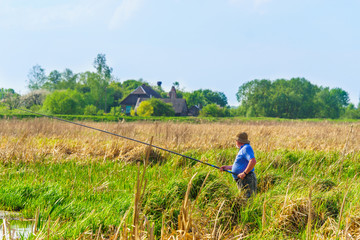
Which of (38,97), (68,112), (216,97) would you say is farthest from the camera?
(216,97)

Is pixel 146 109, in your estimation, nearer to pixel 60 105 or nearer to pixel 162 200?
A: pixel 60 105

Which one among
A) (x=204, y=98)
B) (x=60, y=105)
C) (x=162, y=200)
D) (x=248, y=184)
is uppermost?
(x=204, y=98)

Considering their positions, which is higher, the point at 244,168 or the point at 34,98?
the point at 34,98

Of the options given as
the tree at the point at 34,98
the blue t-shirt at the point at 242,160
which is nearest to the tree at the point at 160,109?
the tree at the point at 34,98

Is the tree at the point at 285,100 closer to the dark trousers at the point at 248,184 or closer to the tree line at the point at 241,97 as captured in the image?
the tree line at the point at 241,97

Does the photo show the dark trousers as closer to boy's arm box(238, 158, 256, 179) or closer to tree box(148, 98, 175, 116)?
boy's arm box(238, 158, 256, 179)

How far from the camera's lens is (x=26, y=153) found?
22.7ft

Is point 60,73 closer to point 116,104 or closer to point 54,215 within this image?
point 116,104

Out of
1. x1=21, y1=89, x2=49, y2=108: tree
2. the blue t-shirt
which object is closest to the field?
the blue t-shirt

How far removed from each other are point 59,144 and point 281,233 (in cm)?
640

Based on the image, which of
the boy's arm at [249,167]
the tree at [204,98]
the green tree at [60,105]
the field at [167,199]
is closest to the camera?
the field at [167,199]

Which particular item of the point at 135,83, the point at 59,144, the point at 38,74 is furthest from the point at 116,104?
the point at 59,144

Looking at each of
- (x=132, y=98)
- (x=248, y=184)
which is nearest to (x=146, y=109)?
(x=132, y=98)

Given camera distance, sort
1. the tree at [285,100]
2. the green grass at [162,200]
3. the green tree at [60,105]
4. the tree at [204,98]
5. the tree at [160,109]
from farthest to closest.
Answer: the tree at [204,98] < the tree at [285,100] < the tree at [160,109] < the green tree at [60,105] < the green grass at [162,200]
